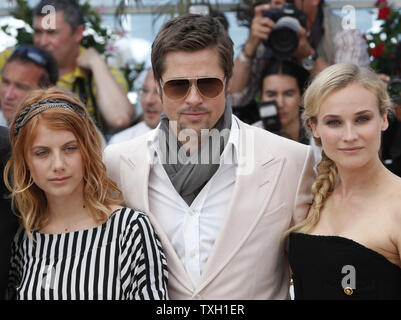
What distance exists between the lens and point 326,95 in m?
1.90

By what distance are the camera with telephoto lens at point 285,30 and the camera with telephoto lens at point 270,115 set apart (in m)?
0.26

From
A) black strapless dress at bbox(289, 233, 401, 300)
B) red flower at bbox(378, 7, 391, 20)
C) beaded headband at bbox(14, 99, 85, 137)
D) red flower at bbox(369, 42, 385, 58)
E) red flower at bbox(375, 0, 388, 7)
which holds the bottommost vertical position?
black strapless dress at bbox(289, 233, 401, 300)

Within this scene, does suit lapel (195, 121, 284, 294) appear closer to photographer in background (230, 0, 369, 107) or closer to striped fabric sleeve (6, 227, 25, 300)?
striped fabric sleeve (6, 227, 25, 300)

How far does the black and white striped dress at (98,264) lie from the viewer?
1.79m

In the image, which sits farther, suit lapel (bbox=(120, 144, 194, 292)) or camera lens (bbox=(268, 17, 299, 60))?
camera lens (bbox=(268, 17, 299, 60))

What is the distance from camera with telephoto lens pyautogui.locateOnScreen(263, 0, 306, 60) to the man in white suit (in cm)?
99

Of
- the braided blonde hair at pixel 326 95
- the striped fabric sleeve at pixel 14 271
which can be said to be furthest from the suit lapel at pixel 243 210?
the striped fabric sleeve at pixel 14 271

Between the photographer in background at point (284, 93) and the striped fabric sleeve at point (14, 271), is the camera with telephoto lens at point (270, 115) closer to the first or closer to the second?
the photographer in background at point (284, 93)

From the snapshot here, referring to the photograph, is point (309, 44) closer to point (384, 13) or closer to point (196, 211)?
point (384, 13)

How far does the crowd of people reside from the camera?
5.92ft

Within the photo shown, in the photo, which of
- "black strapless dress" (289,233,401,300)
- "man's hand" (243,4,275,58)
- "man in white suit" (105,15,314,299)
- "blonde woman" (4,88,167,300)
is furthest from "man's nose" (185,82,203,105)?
"man's hand" (243,4,275,58)

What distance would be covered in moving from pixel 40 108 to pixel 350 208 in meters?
1.08

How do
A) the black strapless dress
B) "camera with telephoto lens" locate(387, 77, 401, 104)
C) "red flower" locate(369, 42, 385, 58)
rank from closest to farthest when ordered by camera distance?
the black strapless dress
"camera with telephoto lens" locate(387, 77, 401, 104)
"red flower" locate(369, 42, 385, 58)
